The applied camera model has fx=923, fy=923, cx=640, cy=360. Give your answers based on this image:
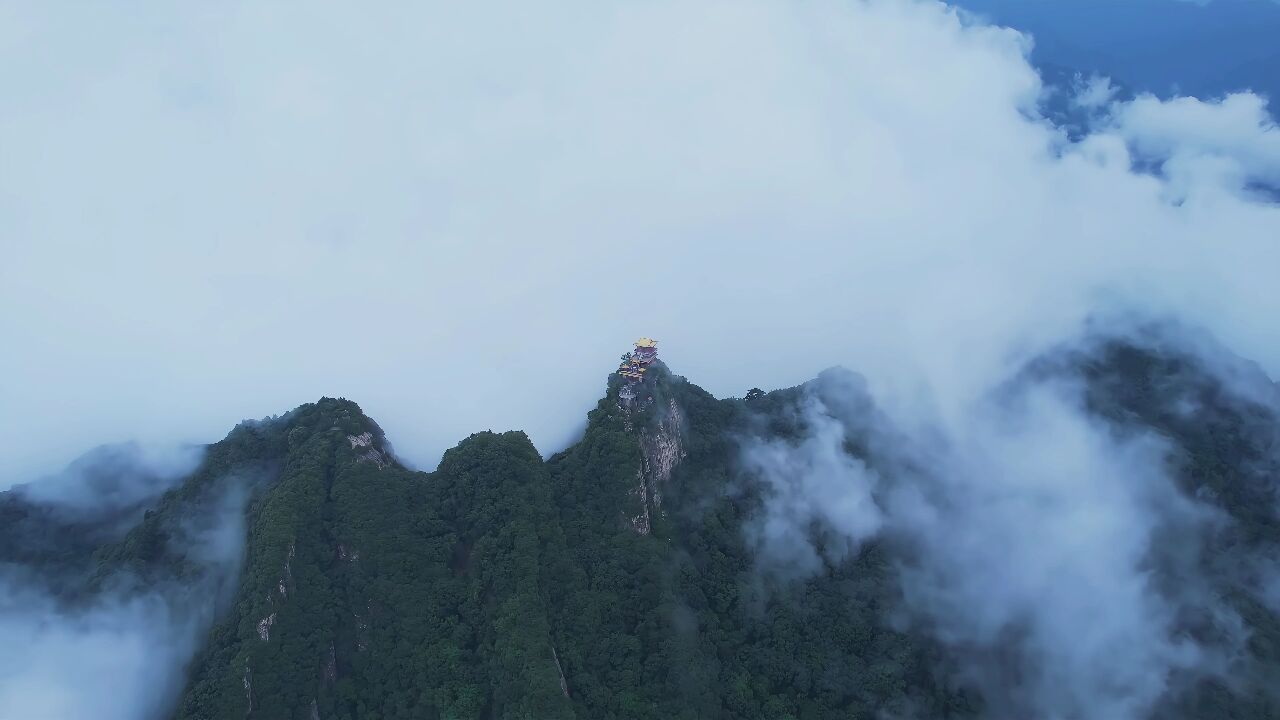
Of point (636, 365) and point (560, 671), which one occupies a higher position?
point (636, 365)

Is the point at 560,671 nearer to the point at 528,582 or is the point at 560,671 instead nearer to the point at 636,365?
the point at 528,582

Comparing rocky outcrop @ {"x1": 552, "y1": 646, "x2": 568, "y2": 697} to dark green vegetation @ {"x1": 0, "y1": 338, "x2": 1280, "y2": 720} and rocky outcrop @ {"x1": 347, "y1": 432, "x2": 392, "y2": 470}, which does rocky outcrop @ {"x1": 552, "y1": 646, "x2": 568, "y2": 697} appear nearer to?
dark green vegetation @ {"x1": 0, "y1": 338, "x2": 1280, "y2": 720}

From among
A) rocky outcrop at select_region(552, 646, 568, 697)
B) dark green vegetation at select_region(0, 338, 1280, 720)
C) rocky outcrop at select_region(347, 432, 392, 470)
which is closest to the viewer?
rocky outcrop at select_region(552, 646, 568, 697)

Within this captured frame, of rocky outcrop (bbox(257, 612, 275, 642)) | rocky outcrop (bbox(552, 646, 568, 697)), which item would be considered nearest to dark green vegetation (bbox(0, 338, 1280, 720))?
rocky outcrop (bbox(257, 612, 275, 642))

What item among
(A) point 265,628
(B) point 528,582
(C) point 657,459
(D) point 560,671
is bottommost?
(D) point 560,671

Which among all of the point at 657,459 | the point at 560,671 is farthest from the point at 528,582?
the point at 657,459

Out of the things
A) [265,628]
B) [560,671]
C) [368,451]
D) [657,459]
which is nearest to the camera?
[265,628]

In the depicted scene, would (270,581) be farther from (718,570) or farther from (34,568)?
(718,570)

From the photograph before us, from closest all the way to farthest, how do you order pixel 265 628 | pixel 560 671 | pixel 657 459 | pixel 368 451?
pixel 265 628
pixel 560 671
pixel 368 451
pixel 657 459
